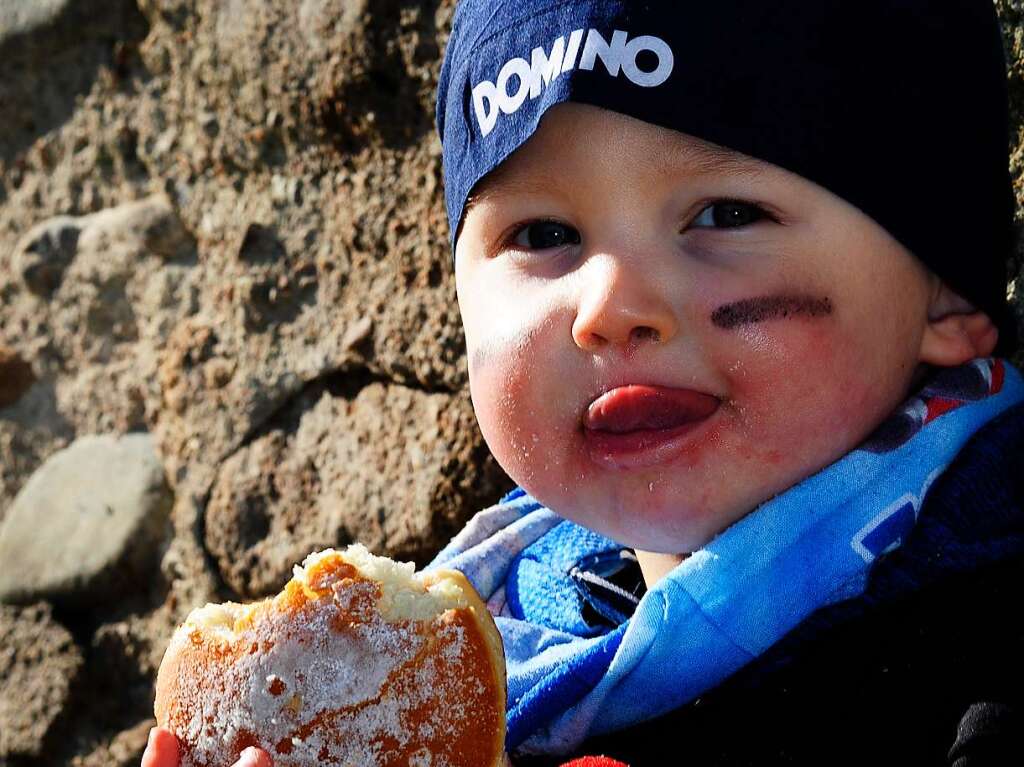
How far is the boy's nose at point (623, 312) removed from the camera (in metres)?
1.15

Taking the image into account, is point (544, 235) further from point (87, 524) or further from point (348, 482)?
point (87, 524)

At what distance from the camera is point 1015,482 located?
4.08ft

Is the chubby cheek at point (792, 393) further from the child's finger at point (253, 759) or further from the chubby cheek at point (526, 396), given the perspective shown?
the child's finger at point (253, 759)

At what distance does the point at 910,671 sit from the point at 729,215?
0.46 metres

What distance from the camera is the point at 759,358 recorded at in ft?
3.80

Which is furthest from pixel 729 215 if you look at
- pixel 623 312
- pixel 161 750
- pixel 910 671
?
pixel 161 750

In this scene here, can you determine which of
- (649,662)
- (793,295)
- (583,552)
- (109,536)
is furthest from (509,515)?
(109,536)

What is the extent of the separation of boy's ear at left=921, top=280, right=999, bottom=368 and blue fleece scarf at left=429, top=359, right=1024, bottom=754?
2cm

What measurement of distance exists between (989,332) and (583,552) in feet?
1.84

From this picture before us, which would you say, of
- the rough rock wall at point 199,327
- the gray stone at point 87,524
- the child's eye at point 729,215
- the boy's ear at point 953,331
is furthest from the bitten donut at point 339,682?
the gray stone at point 87,524

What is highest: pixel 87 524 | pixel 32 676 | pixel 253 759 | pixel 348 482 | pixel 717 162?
pixel 717 162

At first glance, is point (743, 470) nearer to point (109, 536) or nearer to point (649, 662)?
point (649, 662)

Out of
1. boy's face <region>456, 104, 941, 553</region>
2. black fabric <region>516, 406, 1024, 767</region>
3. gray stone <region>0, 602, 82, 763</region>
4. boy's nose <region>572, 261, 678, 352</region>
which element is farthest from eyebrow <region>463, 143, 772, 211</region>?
gray stone <region>0, 602, 82, 763</region>

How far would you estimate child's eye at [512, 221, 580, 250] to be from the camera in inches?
51.2
